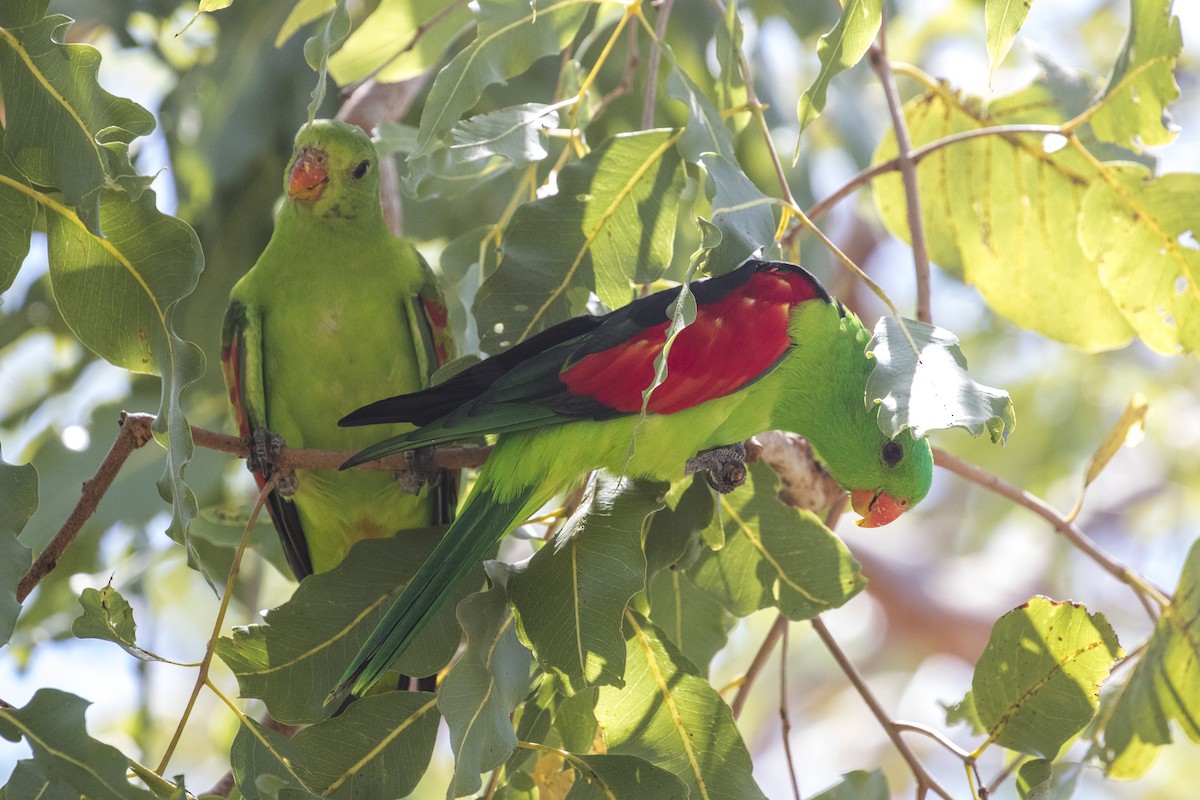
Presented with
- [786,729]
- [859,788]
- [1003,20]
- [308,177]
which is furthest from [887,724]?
[308,177]

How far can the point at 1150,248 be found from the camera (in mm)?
2311

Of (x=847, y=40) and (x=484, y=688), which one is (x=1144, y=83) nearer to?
(x=847, y=40)

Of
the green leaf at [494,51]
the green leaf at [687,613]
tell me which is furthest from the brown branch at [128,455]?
the green leaf at [494,51]

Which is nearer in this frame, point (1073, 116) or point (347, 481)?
point (347, 481)

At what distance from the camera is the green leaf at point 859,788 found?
177cm

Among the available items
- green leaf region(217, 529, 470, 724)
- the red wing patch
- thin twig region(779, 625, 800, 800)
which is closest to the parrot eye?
the red wing patch

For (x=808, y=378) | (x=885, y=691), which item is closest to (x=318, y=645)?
(x=808, y=378)

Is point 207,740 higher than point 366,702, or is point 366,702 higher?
point 207,740

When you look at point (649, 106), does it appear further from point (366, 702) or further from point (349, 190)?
point (366, 702)

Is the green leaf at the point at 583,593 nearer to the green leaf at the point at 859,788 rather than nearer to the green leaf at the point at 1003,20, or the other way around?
the green leaf at the point at 859,788

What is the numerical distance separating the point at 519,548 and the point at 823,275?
2071mm

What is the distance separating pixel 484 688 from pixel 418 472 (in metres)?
0.71

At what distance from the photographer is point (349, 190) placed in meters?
2.33

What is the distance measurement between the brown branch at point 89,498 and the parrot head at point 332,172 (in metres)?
0.76
